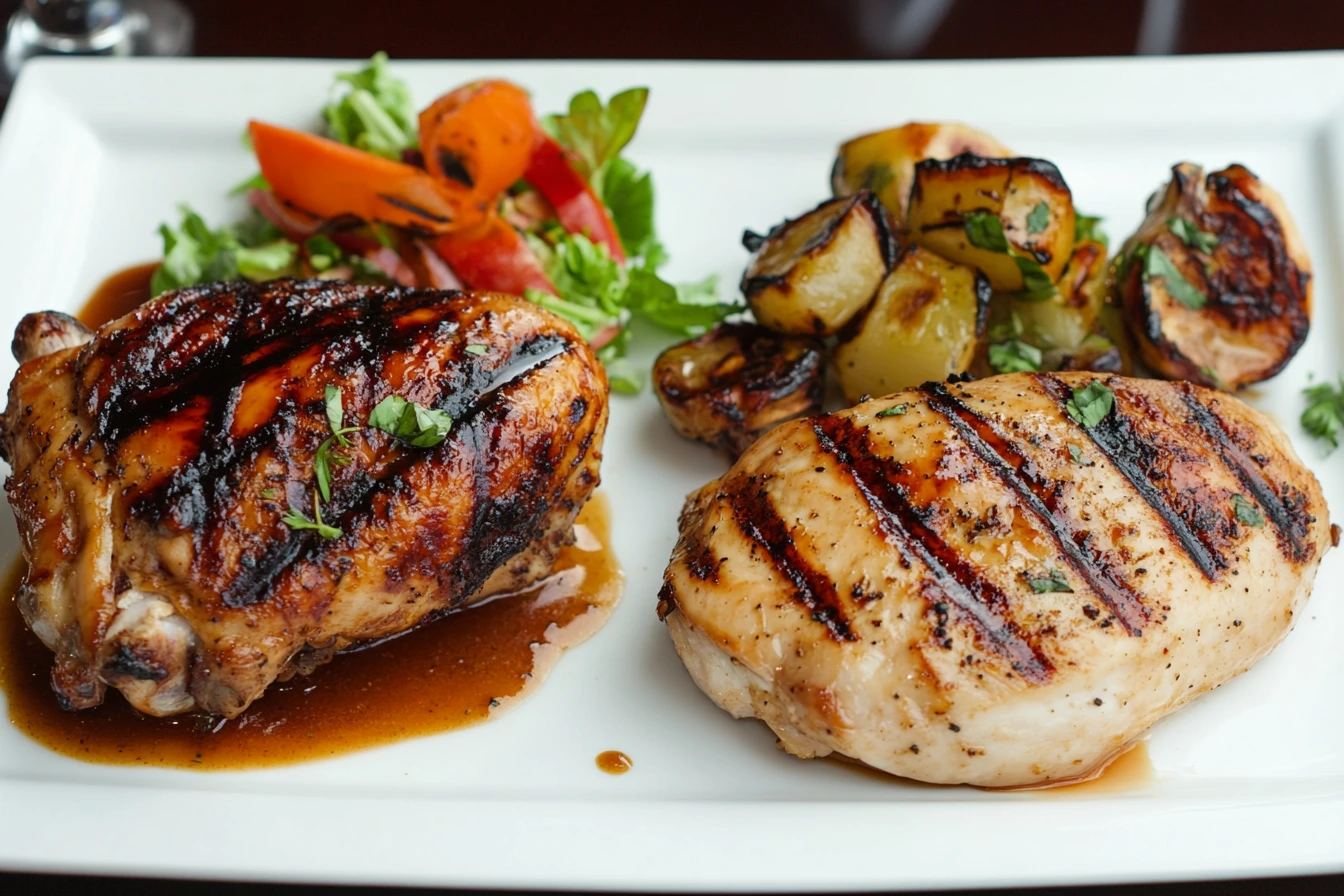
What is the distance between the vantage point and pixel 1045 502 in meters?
3.21

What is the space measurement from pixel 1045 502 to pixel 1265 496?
689mm

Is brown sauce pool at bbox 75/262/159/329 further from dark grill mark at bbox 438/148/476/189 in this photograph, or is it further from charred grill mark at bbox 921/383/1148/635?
charred grill mark at bbox 921/383/1148/635

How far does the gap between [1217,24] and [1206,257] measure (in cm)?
247

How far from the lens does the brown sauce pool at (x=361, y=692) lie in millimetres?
3348

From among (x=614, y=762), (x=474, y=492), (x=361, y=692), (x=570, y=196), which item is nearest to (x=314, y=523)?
(x=474, y=492)

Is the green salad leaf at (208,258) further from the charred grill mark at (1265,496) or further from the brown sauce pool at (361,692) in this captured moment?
the charred grill mark at (1265,496)

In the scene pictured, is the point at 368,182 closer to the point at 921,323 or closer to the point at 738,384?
the point at 738,384

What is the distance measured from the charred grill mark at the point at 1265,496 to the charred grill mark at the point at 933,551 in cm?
86

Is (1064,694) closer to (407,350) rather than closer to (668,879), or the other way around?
(668,879)

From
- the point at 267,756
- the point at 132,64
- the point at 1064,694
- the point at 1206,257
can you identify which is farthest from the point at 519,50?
the point at 1064,694

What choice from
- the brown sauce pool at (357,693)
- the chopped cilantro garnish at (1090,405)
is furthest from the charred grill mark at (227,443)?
the chopped cilantro garnish at (1090,405)

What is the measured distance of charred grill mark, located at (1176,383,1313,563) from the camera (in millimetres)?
3391

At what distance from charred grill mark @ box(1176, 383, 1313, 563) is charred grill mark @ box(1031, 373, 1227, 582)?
0.22m

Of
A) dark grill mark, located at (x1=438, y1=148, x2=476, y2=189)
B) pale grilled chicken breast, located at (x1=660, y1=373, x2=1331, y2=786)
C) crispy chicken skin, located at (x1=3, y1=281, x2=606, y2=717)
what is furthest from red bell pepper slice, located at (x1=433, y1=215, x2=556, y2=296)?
pale grilled chicken breast, located at (x1=660, y1=373, x2=1331, y2=786)
